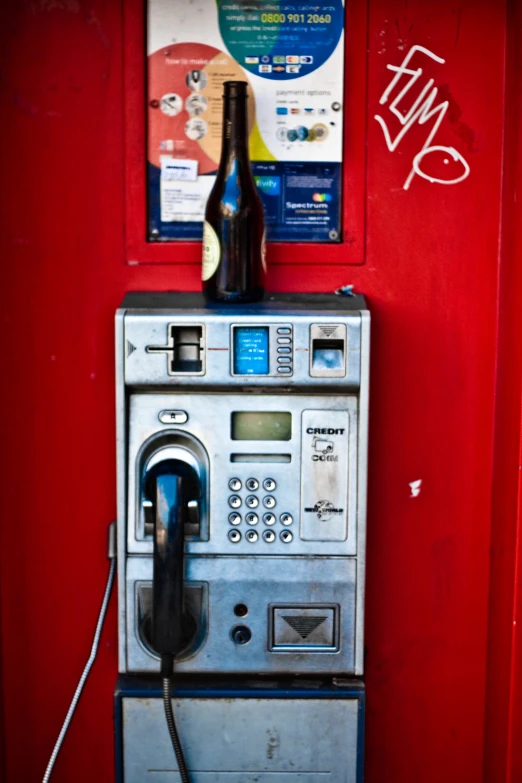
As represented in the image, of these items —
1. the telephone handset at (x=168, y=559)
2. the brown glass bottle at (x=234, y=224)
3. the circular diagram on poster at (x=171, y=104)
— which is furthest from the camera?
the circular diagram on poster at (x=171, y=104)

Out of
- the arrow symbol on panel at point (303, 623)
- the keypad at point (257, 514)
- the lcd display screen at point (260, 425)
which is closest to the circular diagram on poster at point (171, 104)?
the lcd display screen at point (260, 425)

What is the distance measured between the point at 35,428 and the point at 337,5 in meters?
1.06

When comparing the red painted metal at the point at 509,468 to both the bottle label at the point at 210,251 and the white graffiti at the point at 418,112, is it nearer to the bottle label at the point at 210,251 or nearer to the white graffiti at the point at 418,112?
the white graffiti at the point at 418,112

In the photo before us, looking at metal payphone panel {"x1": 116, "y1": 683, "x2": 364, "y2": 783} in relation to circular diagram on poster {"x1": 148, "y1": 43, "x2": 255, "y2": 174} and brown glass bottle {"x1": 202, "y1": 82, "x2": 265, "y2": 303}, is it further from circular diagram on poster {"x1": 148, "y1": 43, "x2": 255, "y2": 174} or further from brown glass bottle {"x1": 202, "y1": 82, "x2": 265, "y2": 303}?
circular diagram on poster {"x1": 148, "y1": 43, "x2": 255, "y2": 174}

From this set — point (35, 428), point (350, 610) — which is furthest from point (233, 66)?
point (350, 610)

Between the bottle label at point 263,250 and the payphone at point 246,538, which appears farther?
the bottle label at point 263,250

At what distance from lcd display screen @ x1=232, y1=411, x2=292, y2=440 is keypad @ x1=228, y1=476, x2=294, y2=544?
78 mm

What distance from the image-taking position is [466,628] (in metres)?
2.04

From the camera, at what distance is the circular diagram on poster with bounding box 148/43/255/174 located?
1884 millimetres

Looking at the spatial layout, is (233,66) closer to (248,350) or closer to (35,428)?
(248,350)

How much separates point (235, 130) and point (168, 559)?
2.68 ft

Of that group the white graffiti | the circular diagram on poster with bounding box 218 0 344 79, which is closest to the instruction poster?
the circular diagram on poster with bounding box 218 0 344 79

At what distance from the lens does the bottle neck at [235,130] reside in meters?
1.78

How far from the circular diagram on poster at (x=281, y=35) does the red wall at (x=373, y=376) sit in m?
0.09
